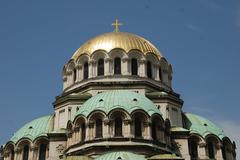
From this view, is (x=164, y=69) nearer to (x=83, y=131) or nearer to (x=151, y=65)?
(x=151, y=65)

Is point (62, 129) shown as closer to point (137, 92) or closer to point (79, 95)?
point (79, 95)

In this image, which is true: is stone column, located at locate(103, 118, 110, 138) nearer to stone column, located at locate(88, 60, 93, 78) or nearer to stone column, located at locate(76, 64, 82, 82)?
stone column, located at locate(88, 60, 93, 78)

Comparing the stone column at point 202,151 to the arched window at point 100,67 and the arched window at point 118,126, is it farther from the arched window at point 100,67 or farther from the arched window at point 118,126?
the arched window at point 100,67

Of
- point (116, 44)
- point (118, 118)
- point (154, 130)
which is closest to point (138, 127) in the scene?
point (154, 130)

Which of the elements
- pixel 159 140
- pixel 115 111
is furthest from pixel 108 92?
pixel 159 140

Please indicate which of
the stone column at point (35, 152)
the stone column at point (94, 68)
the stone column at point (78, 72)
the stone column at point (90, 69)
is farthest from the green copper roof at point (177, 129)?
the stone column at point (35, 152)

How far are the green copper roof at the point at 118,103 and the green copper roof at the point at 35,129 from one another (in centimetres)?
476

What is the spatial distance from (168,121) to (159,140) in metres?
2.33

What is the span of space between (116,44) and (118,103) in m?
8.04

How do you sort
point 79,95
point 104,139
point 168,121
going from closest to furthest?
point 104,139
point 168,121
point 79,95

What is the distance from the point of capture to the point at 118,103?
3350 cm

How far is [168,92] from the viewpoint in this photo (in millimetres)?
39000

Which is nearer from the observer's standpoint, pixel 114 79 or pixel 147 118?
pixel 147 118

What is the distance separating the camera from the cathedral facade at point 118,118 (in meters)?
32.4
